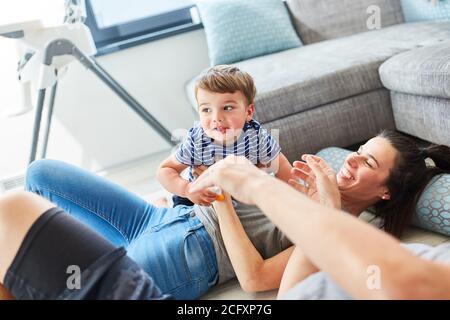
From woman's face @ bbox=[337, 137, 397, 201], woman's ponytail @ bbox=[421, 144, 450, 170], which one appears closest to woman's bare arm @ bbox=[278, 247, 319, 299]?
woman's face @ bbox=[337, 137, 397, 201]

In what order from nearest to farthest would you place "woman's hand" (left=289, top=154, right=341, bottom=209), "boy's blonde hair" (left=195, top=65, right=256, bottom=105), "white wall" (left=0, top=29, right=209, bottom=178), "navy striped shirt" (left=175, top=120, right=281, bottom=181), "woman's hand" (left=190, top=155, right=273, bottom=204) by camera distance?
"woman's hand" (left=190, top=155, right=273, bottom=204), "woman's hand" (left=289, top=154, right=341, bottom=209), "boy's blonde hair" (left=195, top=65, right=256, bottom=105), "navy striped shirt" (left=175, top=120, right=281, bottom=181), "white wall" (left=0, top=29, right=209, bottom=178)

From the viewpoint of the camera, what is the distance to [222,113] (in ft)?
3.85

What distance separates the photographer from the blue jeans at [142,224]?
1.11 metres

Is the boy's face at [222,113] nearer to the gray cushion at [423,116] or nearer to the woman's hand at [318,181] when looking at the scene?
the woman's hand at [318,181]

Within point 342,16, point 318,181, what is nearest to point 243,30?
point 342,16

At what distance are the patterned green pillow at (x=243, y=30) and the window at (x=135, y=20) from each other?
0.87 ft

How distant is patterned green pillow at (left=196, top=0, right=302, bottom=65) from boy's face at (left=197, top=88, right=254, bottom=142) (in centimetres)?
138

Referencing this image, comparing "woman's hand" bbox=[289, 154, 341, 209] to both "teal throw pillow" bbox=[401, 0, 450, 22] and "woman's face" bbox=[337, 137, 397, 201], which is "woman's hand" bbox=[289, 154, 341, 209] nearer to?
"woman's face" bbox=[337, 137, 397, 201]

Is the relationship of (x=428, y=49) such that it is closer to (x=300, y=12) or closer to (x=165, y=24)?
(x=300, y=12)

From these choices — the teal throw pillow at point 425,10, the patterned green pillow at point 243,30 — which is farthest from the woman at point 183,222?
Result: the teal throw pillow at point 425,10

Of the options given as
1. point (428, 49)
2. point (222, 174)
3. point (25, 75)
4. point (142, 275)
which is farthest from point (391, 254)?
point (25, 75)

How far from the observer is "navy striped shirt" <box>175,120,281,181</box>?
49.8 inches

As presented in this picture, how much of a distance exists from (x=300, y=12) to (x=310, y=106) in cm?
108

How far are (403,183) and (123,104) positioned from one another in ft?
6.23
